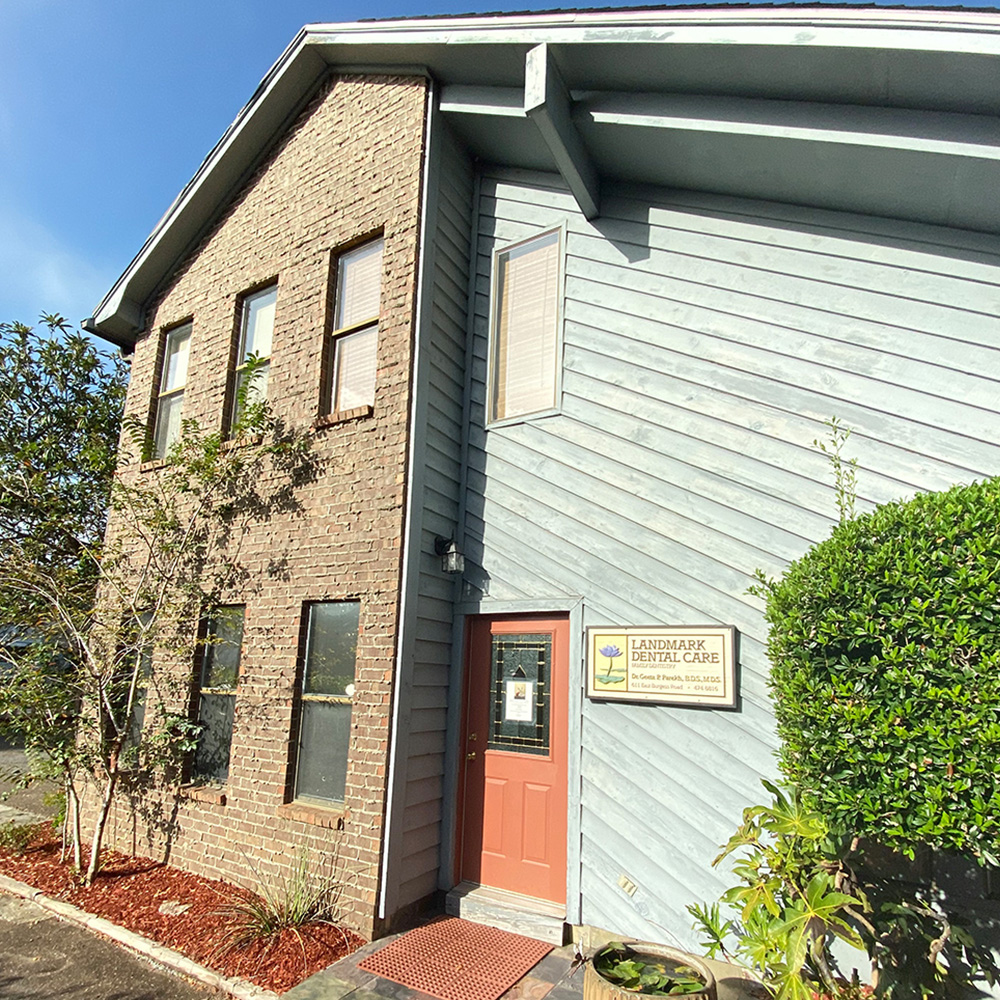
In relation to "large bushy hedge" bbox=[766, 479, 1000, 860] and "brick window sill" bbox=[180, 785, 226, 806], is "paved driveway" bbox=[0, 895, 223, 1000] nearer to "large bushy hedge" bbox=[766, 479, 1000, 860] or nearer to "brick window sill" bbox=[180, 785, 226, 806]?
"brick window sill" bbox=[180, 785, 226, 806]

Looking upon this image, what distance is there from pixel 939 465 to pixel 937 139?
1.95 meters

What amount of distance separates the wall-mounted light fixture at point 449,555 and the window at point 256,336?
2.95 meters

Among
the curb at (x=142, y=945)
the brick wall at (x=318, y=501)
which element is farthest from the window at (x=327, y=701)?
the curb at (x=142, y=945)

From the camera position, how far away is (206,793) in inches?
253

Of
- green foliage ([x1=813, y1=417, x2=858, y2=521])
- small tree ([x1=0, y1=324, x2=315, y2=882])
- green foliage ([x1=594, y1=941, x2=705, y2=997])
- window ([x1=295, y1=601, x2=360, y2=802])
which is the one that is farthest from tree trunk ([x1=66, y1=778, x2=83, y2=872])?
green foliage ([x1=813, y1=417, x2=858, y2=521])

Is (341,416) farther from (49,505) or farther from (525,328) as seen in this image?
(49,505)

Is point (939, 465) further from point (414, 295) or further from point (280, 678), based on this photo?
point (280, 678)

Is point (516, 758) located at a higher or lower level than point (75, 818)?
higher

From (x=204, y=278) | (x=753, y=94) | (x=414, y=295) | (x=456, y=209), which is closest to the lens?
(x=753, y=94)

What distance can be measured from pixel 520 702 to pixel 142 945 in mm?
3325

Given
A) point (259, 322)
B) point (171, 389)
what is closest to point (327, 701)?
point (259, 322)

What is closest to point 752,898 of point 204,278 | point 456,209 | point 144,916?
point 144,916

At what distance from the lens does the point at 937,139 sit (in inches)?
159

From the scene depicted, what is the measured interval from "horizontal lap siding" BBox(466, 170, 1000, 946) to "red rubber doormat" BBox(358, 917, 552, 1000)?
62 centimetres
